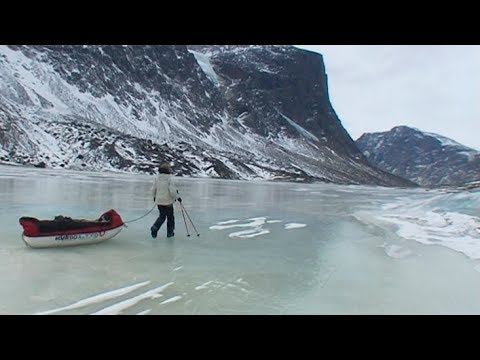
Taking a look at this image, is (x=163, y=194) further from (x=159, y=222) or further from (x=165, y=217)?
(x=159, y=222)

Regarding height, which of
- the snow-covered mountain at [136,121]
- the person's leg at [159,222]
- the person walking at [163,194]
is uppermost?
the snow-covered mountain at [136,121]

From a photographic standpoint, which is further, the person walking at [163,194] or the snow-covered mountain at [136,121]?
the snow-covered mountain at [136,121]

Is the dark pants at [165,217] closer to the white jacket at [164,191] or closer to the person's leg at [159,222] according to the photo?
the person's leg at [159,222]

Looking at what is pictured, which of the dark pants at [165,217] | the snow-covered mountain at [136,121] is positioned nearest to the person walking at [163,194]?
the dark pants at [165,217]

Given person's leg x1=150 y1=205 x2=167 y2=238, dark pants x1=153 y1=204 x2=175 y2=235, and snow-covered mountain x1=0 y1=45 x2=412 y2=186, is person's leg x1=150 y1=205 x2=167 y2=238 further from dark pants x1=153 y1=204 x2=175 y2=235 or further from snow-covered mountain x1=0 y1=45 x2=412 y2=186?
snow-covered mountain x1=0 y1=45 x2=412 y2=186

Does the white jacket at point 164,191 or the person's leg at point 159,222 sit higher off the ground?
the white jacket at point 164,191

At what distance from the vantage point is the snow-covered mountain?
79750mm

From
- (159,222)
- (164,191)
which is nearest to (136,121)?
(164,191)

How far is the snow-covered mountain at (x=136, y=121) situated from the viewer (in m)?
79.8

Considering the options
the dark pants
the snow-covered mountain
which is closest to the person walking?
the dark pants

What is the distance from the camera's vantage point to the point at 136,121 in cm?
12506

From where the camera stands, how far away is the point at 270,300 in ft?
17.8
